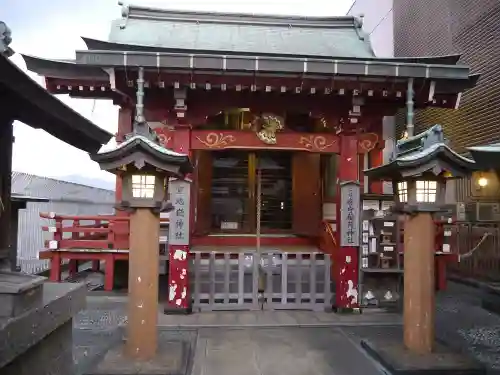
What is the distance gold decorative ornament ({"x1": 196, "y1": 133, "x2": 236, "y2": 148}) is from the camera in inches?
336

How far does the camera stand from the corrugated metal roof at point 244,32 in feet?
32.1

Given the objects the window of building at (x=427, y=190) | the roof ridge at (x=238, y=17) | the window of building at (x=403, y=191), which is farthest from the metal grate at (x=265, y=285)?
the roof ridge at (x=238, y=17)

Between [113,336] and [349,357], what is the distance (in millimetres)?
3750

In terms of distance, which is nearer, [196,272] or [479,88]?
[196,272]

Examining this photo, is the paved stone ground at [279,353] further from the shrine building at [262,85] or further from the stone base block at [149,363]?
the shrine building at [262,85]

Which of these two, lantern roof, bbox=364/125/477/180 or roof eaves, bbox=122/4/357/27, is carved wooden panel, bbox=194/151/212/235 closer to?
roof eaves, bbox=122/4/357/27

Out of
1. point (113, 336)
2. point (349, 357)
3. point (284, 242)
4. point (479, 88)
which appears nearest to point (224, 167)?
point (284, 242)

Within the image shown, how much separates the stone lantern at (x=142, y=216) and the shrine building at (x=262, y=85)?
6.94ft

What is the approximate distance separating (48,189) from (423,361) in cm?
1131

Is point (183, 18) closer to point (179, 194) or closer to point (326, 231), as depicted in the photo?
point (179, 194)

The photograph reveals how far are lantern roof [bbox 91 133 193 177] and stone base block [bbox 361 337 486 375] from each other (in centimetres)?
382

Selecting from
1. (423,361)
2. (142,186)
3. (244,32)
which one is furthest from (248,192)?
(423,361)

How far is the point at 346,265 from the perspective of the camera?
27.9ft

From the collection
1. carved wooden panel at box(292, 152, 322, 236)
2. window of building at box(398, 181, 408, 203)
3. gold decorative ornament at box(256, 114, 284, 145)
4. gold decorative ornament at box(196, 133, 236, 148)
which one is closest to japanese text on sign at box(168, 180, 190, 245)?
gold decorative ornament at box(196, 133, 236, 148)
